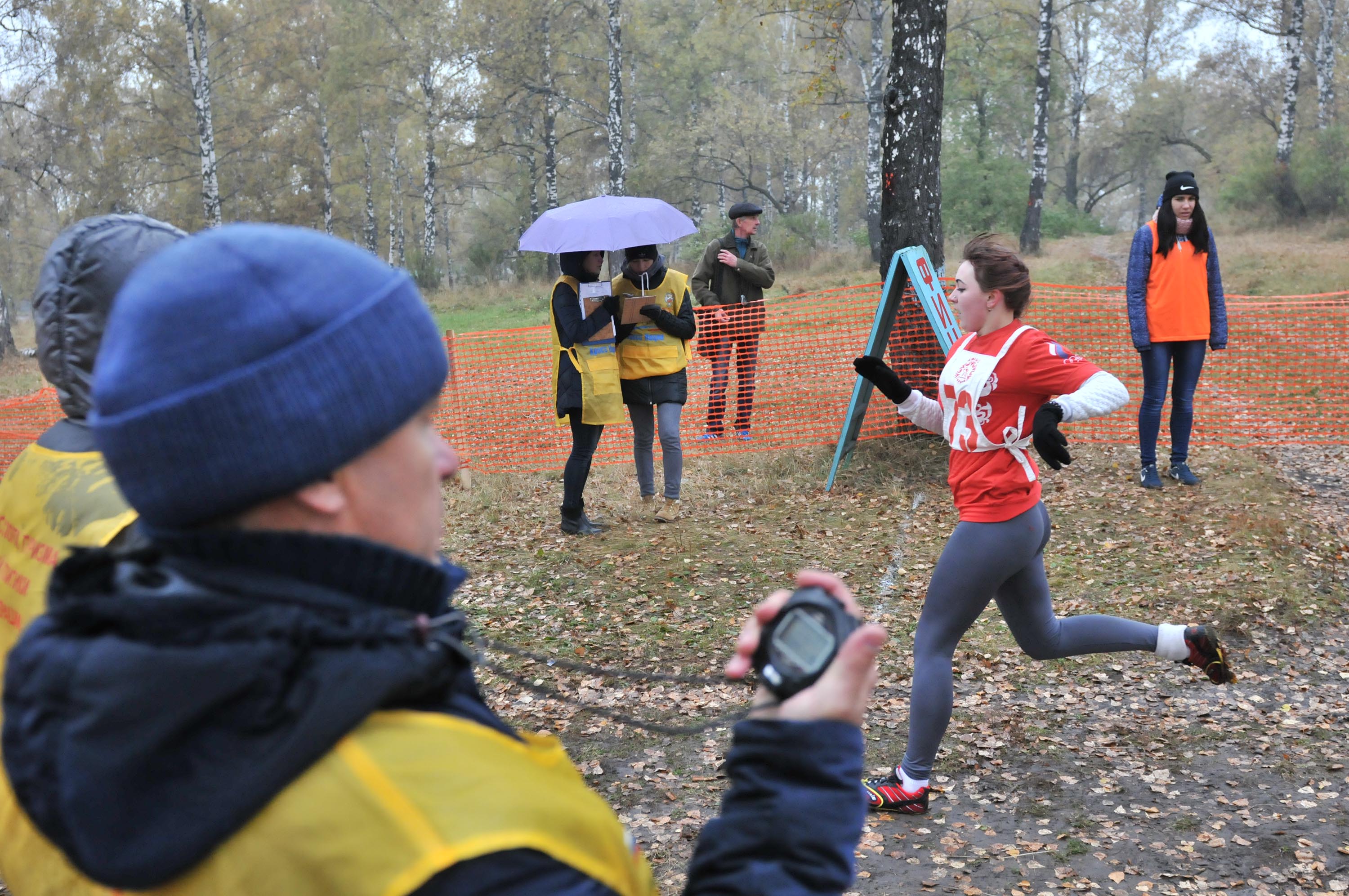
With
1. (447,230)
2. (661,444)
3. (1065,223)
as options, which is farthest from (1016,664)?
(447,230)

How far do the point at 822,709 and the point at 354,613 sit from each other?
0.50 m

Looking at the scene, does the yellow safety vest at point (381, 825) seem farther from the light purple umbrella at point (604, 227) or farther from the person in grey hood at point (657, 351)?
the person in grey hood at point (657, 351)

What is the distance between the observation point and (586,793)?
3.37 feet

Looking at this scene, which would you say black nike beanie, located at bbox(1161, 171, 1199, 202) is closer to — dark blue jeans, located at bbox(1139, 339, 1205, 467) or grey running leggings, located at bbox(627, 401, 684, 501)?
dark blue jeans, located at bbox(1139, 339, 1205, 467)

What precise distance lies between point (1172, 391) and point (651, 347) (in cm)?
402

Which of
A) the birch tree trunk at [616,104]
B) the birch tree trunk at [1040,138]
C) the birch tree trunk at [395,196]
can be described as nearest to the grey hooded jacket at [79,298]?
the birch tree trunk at [616,104]

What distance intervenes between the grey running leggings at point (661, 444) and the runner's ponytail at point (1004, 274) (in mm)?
3914

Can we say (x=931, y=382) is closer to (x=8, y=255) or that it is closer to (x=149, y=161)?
(x=149, y=161)

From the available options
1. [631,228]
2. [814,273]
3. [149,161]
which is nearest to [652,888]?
[631,228]

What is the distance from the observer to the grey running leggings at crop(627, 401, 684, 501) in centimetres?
782

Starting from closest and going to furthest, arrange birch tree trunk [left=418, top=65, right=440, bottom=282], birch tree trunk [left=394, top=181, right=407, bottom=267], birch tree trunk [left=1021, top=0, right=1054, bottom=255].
Result: birch tree trunk [left=1021, top=0, right=1054, bottom=255], birch tree trunk [left=418, top=65, right=440, bottom=282], birch tree trunk [left=394, top=181, right=407, bottom=267]

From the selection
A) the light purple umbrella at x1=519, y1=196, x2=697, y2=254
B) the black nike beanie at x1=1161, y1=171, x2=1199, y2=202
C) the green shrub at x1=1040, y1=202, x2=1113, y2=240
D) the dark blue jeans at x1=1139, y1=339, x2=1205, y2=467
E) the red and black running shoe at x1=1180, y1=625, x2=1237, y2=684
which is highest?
the green shrub at x1=1040, y1=202, x2=1113, y2=240

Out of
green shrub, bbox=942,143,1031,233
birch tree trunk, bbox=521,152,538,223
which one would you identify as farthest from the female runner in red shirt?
green shrub, bbox=942,143,1031,233

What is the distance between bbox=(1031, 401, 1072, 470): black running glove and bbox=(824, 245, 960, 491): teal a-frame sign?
361cm
